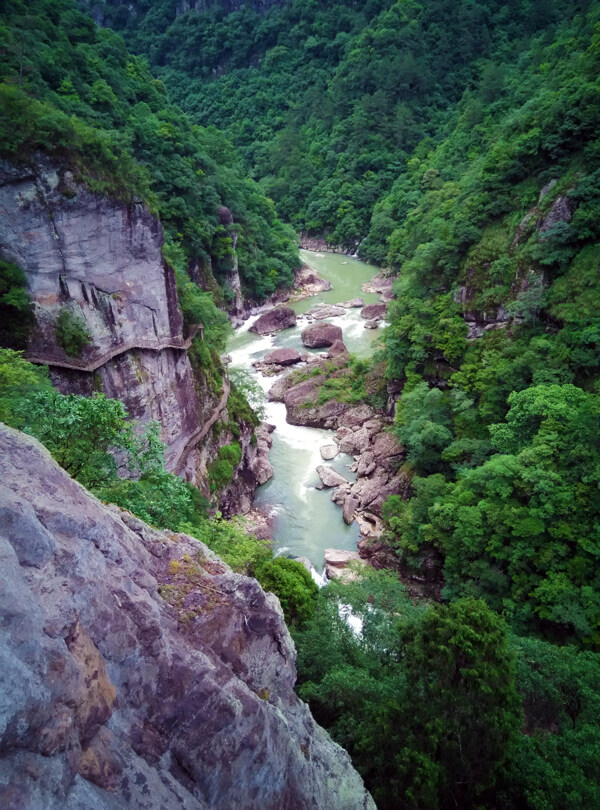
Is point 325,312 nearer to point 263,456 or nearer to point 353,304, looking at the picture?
point 353,304

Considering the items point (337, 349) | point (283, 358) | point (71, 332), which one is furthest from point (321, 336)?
point (71, 332)

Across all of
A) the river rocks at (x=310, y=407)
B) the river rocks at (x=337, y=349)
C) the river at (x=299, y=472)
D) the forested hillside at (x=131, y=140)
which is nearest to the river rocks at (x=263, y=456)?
the river at (x=299, y=472)

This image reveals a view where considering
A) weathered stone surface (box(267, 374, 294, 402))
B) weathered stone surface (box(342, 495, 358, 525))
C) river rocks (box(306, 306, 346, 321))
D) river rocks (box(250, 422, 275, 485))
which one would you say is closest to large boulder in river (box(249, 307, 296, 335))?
river rocks (box(306, 306, 346, 321))

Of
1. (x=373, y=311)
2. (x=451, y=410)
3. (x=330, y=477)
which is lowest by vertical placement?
(x=330, y=477)

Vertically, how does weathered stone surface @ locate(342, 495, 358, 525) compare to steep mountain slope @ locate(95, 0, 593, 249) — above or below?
below

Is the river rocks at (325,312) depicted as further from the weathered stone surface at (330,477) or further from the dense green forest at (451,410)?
the weathered stone surface at (330,477)

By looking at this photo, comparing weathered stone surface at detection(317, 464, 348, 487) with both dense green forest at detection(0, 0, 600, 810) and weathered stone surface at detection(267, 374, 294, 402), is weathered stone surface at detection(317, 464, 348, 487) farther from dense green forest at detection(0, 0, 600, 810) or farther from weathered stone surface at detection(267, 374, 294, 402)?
weathered stone surface at detection(267, 374, 294, 402)
